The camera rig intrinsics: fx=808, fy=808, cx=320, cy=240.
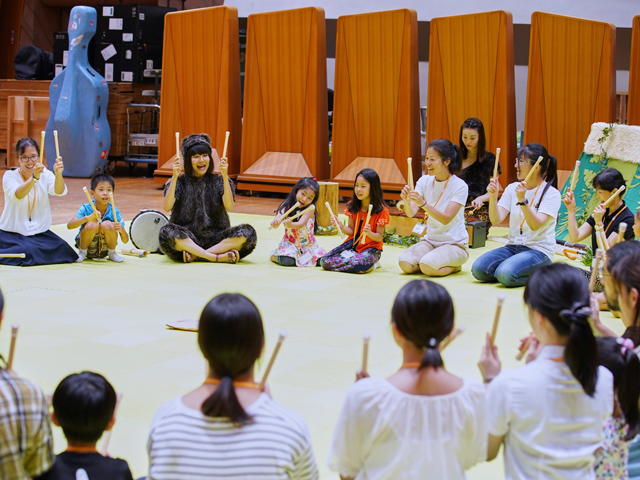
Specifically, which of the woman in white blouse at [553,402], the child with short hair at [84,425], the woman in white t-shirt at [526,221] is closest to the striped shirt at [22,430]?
the child with short hair at [84,425]

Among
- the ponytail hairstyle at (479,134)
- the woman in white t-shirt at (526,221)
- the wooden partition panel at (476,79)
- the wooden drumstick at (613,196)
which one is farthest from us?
the wooden partition panel at (476,79)

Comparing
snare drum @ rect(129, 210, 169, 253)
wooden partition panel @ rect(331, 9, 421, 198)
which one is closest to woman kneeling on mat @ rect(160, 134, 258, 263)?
snare drum @ rect(129, 210, 169, 253)

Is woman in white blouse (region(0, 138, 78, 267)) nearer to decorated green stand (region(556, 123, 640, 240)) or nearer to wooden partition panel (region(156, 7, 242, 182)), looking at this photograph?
wooden partition panel (region(156, 7, 242, 182))

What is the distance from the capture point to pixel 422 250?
4918mm

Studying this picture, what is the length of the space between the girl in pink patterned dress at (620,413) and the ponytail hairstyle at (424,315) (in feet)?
1.32

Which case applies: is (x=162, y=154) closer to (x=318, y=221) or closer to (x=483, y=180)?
(x=318, y=221)

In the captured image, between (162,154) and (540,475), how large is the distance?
7489mm

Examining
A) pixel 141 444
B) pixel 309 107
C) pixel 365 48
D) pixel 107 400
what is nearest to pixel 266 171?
pixel 309 107

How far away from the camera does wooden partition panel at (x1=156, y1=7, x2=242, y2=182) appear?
813cm

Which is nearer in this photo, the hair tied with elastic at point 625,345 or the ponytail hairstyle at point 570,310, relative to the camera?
the ponytail hairstyle at point 570,310

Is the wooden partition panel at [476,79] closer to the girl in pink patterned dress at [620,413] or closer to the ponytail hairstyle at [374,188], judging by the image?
the ponytail hairstyle at [374,188]

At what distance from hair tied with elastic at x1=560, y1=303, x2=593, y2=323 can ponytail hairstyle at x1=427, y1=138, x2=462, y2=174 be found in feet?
11.1

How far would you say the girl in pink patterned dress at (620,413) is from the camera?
161cm

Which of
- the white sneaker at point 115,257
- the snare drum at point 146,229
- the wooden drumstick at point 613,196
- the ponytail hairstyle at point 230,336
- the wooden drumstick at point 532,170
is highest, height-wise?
the wooden drumstick at point 532,170
